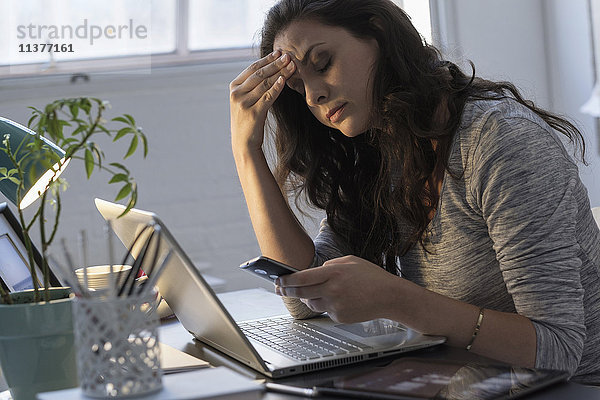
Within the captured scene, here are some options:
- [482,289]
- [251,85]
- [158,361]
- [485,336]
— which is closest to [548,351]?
[485,336]

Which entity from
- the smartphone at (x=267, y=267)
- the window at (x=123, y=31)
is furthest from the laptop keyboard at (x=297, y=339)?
the window at (x=123, y=31)

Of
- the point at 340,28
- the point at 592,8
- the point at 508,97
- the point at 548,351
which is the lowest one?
the point at 548,351

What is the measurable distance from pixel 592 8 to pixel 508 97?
6.12 ft

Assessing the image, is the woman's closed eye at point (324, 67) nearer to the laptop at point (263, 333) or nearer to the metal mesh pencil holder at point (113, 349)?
the laptop at point (263, 333)

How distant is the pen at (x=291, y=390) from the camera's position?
858 mm

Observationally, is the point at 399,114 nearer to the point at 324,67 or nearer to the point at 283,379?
the point at 324,67

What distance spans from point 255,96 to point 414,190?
1.27 feet

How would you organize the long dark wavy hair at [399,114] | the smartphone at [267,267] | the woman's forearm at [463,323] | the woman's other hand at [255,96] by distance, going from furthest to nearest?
the woman's other hand at [255,96] < the long dark wavy hair at [399,114] < the woman's forearm at [463,323] < the smartphone at [267,267]

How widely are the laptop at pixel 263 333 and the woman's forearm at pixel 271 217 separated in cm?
26

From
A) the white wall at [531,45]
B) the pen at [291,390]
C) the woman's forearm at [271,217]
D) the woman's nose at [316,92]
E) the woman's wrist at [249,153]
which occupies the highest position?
the white wall at [531,45]

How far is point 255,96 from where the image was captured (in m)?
1.54

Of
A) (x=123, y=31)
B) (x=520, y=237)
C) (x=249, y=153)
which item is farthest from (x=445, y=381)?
(x=123, y=31)

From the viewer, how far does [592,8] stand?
2.98 metres

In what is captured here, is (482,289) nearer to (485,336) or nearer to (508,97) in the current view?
(485,336)
